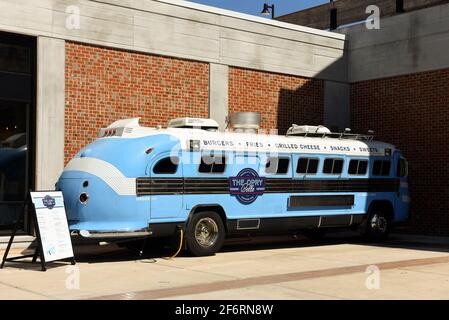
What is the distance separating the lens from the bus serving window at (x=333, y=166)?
1588 centimetres

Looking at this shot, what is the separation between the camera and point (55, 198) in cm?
1178

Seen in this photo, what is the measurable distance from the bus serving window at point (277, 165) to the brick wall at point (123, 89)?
4165 millimetres

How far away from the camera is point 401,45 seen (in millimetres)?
20359

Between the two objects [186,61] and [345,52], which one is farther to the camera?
[345,52]

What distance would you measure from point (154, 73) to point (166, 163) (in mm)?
5094

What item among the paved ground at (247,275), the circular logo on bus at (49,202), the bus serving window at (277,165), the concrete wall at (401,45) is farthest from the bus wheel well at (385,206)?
the circular logo on bus at (49,202)

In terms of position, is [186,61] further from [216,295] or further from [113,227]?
[216,295]

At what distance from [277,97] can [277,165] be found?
5826 mm

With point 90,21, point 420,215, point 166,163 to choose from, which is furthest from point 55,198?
point 420,215

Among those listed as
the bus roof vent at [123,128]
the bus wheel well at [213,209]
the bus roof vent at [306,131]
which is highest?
the bus roof vent at [306,131]

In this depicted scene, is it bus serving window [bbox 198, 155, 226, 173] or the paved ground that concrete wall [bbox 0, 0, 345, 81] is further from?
the paved ground

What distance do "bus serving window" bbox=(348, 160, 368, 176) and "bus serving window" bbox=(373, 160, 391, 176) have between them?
403 mm

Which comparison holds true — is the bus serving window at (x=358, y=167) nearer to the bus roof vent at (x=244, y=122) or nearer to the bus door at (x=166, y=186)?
the bus roof vent at (x=244, y=122)

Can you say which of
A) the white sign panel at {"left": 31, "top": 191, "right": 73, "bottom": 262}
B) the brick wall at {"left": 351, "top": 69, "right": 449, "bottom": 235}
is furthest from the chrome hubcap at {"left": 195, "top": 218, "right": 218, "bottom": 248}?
the brick wall at {"left": 351, "top": 69, "right": 449, "bottom": 235}
